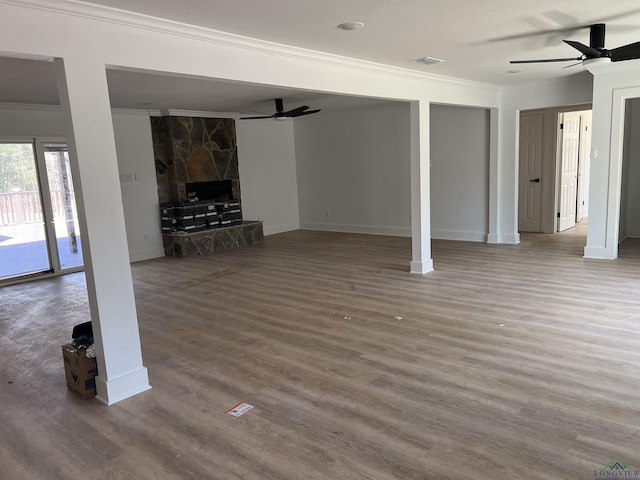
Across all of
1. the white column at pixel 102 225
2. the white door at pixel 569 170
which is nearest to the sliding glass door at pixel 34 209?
the white column at pixel 102 225

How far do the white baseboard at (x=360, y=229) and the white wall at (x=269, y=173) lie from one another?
0.50 meters

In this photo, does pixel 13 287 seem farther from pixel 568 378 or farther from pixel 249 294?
pixel 568 378

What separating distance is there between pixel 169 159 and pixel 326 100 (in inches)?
118

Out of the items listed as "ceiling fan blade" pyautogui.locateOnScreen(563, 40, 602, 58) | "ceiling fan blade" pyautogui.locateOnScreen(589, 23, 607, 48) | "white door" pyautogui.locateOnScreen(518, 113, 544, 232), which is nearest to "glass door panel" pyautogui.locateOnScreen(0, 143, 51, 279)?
"ceiling fan blade" pyautogui.locateOnScreen(563, 40, 602, 58)

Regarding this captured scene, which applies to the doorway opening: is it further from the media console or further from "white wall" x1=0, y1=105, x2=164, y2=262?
"white wall" x1=0, y1=105, x2=164, y2=262

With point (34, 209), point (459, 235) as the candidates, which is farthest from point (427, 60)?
point (34, 209)

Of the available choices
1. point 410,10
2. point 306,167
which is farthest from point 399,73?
point 306,167

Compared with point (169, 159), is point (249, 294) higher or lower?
lower

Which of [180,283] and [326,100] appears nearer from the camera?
[180,283]

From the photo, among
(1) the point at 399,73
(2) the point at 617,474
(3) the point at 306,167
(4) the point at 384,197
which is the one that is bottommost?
(2) the point at 617,474

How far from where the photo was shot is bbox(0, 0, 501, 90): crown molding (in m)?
2.69

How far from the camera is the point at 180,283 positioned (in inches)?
248

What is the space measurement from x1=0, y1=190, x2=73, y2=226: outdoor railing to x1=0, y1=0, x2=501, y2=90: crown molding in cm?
510

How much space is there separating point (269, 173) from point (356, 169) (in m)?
1.94
